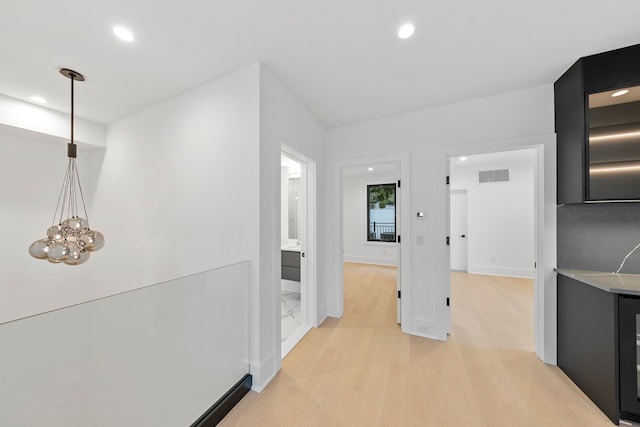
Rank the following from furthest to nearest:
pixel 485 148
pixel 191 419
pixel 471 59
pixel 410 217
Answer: pixel 410 217 < pixel 485 148 < pixel 471 59 < pixel 191 419

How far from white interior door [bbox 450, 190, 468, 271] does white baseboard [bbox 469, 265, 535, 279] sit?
24 centimetres

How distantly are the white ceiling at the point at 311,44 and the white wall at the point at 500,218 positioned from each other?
3.79m

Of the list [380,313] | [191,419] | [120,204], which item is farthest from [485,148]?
[120,204]

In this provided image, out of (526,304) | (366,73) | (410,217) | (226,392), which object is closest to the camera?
(226,392)

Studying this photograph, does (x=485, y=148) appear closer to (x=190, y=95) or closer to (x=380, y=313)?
(x=380, y=313)

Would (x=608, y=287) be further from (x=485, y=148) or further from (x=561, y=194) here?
(x=485, y=148)

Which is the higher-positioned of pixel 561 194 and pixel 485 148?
pixel 485 148

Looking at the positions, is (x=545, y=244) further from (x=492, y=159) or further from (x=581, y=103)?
(x=492, y=159)

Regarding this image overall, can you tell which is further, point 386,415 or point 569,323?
point 569,323

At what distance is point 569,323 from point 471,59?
2482 millimetres

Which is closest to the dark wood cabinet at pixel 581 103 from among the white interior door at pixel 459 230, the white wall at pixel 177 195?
the white wall at pixel 177 195

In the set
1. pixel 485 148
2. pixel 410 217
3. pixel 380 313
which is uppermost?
pixel 485 148

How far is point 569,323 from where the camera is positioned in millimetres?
2031

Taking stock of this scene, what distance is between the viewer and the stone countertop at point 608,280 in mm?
1570
